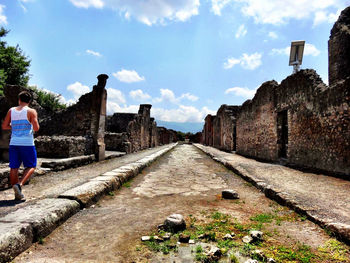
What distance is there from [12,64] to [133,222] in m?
27.0

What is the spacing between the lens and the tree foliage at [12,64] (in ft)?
72.7

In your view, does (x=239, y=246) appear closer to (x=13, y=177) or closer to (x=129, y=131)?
(x=13, y=177)

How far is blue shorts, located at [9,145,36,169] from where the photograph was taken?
3051 mm

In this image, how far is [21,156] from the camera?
3.12 metres

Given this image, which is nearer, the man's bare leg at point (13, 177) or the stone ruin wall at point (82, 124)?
the man's bare leg at point (13, 177)

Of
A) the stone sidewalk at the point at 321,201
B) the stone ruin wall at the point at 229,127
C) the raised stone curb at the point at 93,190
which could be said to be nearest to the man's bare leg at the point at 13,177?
the raised stone curb at the point at 93,190

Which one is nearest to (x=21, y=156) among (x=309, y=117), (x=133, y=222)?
(x=133, y=222)

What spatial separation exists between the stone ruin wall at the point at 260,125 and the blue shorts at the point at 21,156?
8306 millimetres

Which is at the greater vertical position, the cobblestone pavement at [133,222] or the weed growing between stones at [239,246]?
the weed growing between stones at [239,246]

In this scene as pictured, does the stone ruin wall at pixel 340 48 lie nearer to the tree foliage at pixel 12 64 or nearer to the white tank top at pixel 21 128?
the white tank top at pixel 21 128

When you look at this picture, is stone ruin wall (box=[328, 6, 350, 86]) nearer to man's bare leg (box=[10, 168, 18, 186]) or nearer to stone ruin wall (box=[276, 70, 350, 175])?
stone ruin wall (box=[276, 70, 350, 175])

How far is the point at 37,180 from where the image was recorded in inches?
176

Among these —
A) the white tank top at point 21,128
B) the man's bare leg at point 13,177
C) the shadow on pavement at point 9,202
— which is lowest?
the shadow on pavement at point 9,202

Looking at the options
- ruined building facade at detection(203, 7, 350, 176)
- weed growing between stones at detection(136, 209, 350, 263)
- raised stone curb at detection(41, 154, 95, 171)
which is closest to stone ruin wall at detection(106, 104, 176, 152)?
raised stone curb at detection(41, 154, 95, 171)
